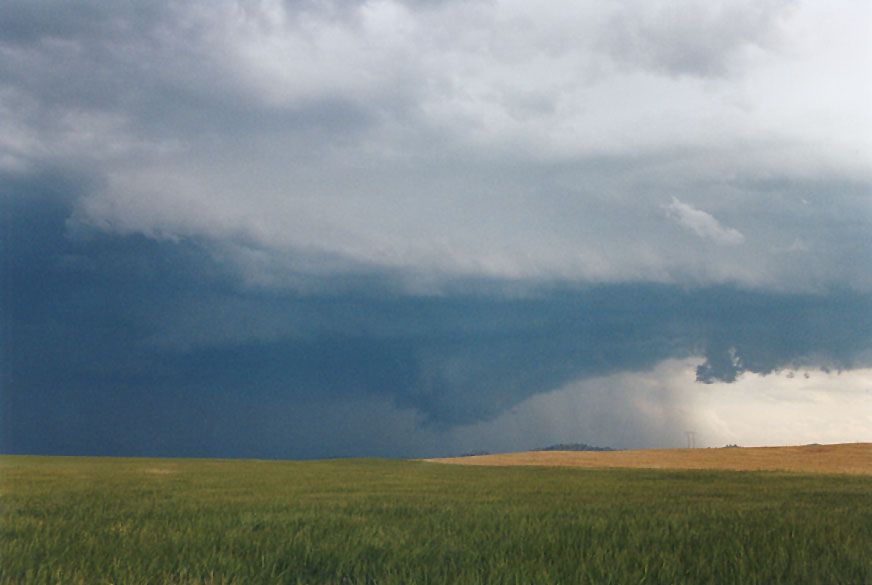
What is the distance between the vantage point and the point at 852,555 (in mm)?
6863

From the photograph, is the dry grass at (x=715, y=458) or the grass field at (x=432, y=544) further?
the dry grass at (x=715, y=458)

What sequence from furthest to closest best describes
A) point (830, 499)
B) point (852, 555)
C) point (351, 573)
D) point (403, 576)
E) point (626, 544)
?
point (830, 499) → point (626, 544) → point (852, 555) → point (351, 573) → point (403, 576)

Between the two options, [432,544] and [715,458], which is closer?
[432,544]

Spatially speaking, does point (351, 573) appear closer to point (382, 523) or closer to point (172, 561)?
point (172, 561)

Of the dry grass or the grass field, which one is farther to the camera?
the dry grass

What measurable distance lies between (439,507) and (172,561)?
21.2 ft

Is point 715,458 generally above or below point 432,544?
below

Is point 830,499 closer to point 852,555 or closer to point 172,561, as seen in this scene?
point 852,555

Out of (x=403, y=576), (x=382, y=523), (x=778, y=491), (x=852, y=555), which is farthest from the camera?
(x=778, y=491)

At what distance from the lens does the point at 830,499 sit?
52.0 feet

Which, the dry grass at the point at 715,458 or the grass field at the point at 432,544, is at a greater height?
the grass field at the point at 432,544

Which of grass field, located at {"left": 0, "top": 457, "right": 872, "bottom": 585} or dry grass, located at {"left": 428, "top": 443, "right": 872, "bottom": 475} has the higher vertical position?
grass field, located at {"left": 0, "top": 457, "right": 872, "bottom": 585}

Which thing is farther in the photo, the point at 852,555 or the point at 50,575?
the point at 852,555

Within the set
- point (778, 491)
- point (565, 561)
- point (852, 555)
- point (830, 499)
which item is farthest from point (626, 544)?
point (778, 491)
